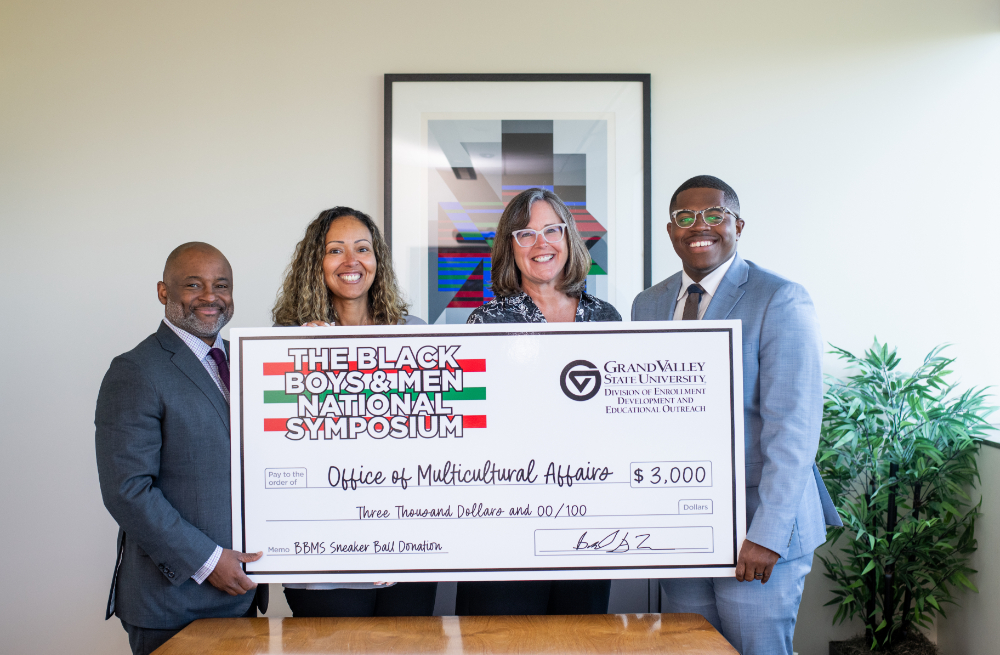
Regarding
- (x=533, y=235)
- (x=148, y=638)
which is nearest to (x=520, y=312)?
(x=533, y=235)

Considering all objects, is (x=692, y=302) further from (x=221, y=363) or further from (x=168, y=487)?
(x=168, y=487)

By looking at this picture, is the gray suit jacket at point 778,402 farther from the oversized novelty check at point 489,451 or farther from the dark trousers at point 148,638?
the dark trousers at point 148,638

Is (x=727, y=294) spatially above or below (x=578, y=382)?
above

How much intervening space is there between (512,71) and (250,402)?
171 cm

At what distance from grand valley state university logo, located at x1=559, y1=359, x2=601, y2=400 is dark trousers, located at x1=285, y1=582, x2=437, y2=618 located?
2.23 ft

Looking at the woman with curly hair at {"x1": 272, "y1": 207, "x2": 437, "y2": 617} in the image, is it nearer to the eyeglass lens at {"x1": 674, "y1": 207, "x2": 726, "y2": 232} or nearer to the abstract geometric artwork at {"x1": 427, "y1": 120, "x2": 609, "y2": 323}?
the abstract geometric artwork at {"x1": 427, "y1": 120, "x2": 609, "y2": 323}

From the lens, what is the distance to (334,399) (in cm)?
148

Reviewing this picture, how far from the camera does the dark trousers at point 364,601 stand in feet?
5.26

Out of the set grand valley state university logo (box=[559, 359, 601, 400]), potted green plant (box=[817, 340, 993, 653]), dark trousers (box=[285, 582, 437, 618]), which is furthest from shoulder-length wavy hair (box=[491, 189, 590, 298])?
potted green plant (box=[817, 340, 993, 653])

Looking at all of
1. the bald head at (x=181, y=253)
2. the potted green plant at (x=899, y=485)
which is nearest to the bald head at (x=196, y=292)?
the bald head at (x=181, y=253)

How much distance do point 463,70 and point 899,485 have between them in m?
2.23

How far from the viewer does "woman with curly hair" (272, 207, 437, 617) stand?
66.0 inches

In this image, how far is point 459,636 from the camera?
1.39m

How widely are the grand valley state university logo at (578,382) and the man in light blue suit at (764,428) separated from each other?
345 mm
